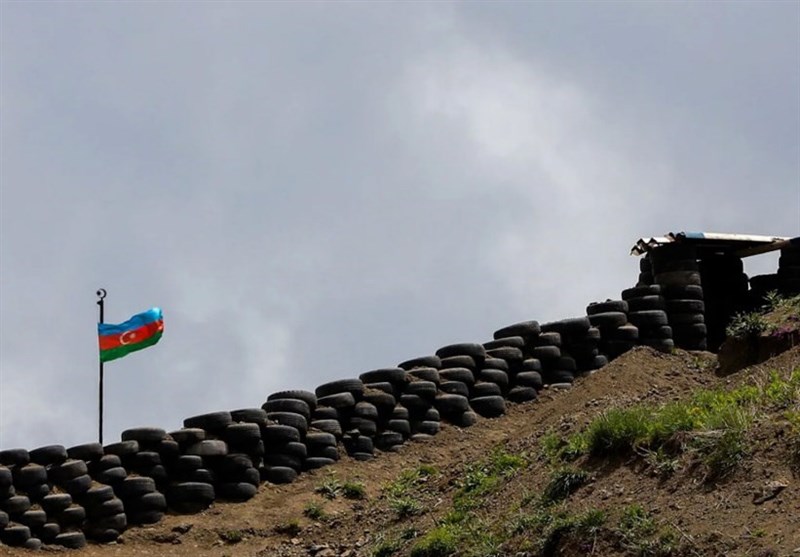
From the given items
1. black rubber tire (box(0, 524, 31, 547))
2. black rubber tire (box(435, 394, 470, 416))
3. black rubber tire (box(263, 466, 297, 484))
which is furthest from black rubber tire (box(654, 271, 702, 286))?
black rubber tire (box(0, 524, 31, 547))

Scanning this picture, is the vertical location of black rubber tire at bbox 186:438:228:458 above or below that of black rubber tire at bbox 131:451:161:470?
above

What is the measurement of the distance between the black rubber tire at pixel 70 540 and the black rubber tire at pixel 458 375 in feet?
16.2

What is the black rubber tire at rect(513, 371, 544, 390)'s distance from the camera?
66.2 ft

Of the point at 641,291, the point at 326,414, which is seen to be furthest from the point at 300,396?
the point at 641,291

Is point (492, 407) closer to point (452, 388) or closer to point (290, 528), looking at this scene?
point (452, 388)

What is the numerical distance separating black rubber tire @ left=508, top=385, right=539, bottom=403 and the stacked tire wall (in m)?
0.01

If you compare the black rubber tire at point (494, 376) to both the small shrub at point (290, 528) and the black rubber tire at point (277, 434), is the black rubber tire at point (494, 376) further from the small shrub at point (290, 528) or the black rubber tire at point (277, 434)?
the small shrub at point (290, 528)

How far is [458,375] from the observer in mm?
19891

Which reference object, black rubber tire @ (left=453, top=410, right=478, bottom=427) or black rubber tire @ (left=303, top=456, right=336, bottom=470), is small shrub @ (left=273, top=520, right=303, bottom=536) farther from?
black rubber tire @ (left=453, top=410, right=478, bottom=427)

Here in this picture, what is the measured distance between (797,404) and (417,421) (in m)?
6.98

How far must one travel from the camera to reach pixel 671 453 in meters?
13.3

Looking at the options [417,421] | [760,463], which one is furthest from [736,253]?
[760,463]

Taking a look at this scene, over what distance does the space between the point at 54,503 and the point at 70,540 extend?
44 centimetres

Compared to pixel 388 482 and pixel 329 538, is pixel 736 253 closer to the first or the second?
pixel 388 482
